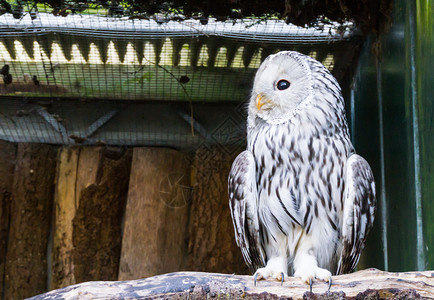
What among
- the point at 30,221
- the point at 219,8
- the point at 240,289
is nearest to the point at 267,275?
the point at 240,289

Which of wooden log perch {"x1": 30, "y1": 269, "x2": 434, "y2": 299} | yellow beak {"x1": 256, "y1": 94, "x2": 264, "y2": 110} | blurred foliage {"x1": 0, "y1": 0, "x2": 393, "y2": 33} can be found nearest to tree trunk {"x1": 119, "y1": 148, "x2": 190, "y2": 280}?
blurred foliage {"x1": 0, "y1": 0, "x2": 393, "y2": 33}

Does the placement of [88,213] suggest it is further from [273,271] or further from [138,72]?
[273,271]

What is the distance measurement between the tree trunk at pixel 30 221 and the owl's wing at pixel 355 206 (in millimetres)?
A: 2517

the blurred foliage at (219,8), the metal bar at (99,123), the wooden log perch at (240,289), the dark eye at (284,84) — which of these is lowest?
the wooden log perch at (240,289)

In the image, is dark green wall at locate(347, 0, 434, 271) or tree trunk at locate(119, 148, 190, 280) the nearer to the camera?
dark green wall at locate(347, 0, 434, 271)

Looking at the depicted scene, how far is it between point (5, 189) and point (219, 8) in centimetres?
229

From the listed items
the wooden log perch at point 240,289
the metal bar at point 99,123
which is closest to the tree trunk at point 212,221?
the metal bar at point 99,123

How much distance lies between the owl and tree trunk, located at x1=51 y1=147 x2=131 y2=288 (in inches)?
65.5

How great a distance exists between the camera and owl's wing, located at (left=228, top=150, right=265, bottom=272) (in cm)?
288

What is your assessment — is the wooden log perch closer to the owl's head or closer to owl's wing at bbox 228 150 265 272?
owl's wing at bbox 228 150 265 272

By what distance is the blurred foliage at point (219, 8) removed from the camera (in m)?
3.34

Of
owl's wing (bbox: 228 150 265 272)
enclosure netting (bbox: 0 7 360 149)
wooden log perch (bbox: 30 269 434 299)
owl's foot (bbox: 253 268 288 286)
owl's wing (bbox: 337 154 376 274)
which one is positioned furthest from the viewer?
enclosure netting (bbox: 0 7 360 149)

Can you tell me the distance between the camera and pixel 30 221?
14.3 ft

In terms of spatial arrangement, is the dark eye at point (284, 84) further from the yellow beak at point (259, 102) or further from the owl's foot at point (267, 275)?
the owl's foot at point (267, 275)
